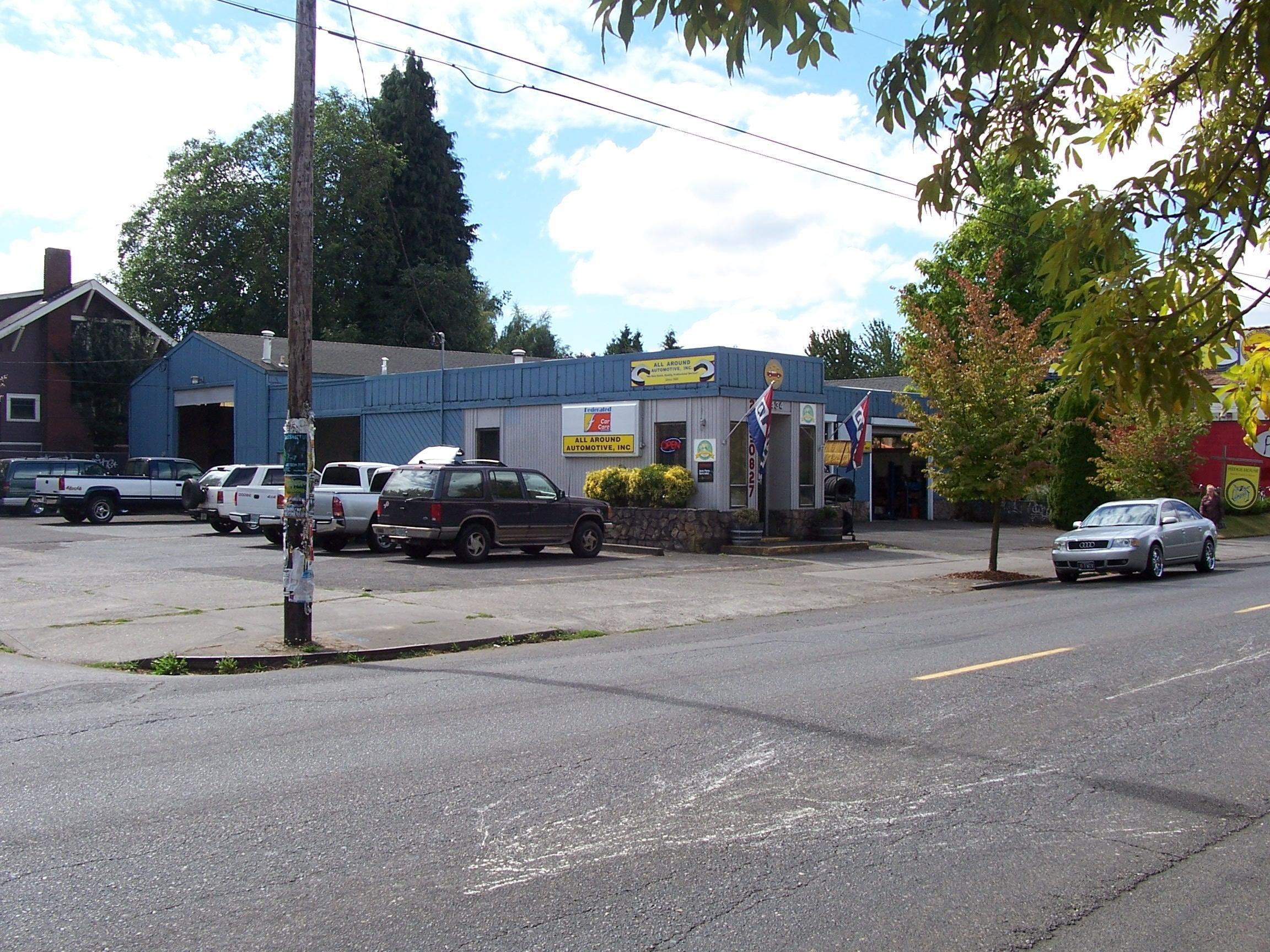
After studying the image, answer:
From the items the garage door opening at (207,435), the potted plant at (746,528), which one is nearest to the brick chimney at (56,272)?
the garage door opening at (207,435)

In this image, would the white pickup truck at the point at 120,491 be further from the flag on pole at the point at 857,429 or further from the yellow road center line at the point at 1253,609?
the yellow road center line at the point at 1253,609

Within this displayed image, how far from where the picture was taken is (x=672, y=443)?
26.4 m

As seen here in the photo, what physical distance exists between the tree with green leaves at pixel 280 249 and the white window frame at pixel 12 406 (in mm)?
13925

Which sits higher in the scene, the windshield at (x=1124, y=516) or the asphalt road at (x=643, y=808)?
the windshield at (x=1124, y=516)

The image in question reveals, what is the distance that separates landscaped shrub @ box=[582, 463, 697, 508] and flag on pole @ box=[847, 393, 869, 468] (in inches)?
310

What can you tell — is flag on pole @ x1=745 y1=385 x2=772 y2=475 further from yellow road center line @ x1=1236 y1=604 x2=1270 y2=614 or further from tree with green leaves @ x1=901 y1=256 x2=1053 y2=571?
yellow road center line @ x1=1236 y1=604 x2=1270 y2=614

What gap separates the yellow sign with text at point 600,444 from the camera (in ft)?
88.4

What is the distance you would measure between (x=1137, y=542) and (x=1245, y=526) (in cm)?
1805

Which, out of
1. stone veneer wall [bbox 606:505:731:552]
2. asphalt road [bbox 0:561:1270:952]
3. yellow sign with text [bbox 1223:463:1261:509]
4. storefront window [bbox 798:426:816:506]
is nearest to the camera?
asphalt road [bbox 0:561:1270:952]

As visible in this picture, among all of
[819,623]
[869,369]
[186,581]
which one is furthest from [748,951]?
[869,369]

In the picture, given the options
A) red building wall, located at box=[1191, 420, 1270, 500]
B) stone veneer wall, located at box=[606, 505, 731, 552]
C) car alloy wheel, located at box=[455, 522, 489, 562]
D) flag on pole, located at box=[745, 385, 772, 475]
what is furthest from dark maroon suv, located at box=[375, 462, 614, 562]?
red building wall, located at box=[1191, 420, 1270, 500]

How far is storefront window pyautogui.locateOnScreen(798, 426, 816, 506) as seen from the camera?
27422mm

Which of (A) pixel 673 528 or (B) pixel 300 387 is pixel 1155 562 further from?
(B) pixel 300 387

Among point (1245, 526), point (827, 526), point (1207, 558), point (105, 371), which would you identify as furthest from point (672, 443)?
point (105, 371)
